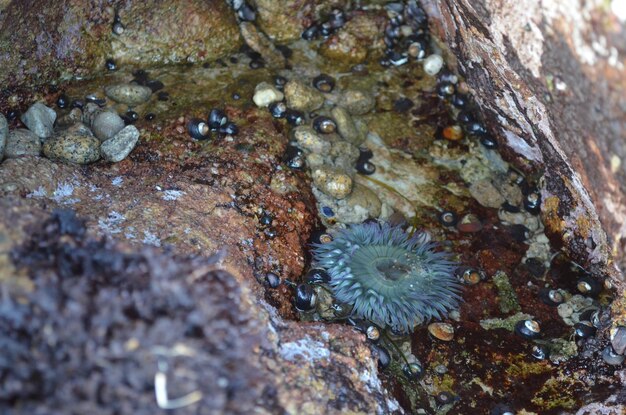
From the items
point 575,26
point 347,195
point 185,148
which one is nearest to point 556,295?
point 347,195

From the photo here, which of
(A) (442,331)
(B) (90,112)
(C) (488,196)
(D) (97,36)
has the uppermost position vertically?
(D) (97,36)

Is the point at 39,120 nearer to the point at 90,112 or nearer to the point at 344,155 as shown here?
the point at 90,112

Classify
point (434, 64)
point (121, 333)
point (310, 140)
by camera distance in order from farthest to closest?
point (434, 64)
point (310, 140)
point (121, 333)

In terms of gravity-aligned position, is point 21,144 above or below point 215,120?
below

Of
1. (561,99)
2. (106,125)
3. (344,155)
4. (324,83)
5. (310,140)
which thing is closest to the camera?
(561,99)

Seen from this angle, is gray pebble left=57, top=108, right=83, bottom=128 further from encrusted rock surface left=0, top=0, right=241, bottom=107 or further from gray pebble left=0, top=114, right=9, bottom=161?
gray pebble left=0, top=114, right=9, bottom=161

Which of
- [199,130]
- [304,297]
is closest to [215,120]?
[199,130]

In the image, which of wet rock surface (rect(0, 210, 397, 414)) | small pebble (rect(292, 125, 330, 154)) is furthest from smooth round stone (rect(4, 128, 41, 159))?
small pebble (rect(292, 125, 330, 154))

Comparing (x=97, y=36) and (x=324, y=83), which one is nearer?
(x=97, y=36)
